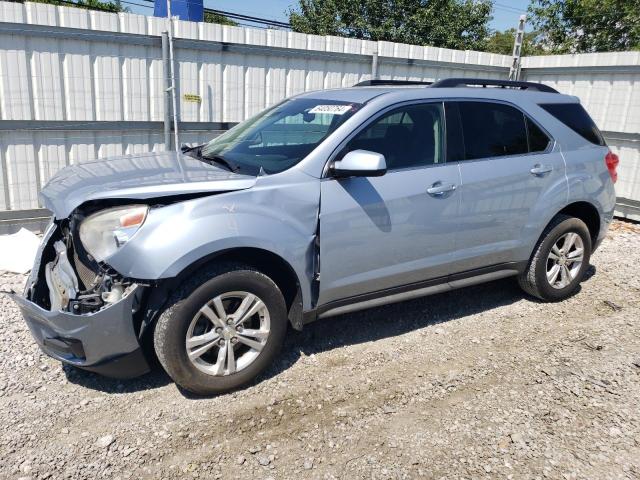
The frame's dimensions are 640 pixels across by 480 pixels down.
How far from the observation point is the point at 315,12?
Answer: 23.3 metres

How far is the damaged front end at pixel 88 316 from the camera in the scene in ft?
9.75

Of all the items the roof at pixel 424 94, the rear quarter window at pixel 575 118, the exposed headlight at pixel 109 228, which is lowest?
the exposed headlight at pixel 109 228

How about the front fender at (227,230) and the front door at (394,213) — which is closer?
the front fender at (227,230)

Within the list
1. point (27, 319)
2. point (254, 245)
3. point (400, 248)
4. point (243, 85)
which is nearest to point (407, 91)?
point (400, 248)

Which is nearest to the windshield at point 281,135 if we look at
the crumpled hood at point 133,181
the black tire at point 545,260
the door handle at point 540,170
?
the crumpled hood at point 133,181

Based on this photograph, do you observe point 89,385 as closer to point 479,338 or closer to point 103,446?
point 103,446

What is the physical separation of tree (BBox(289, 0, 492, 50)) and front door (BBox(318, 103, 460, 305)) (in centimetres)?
1945

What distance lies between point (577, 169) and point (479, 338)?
1.72 m

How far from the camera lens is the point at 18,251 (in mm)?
5629

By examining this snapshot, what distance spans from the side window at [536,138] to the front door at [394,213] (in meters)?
0.94

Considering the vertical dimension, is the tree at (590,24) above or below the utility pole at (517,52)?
above

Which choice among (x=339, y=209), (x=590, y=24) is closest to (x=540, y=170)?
(x=339, y=209)

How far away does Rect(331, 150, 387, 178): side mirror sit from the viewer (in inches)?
131

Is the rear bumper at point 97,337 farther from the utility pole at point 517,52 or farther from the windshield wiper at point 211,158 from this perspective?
the utility pole at point 517,52
